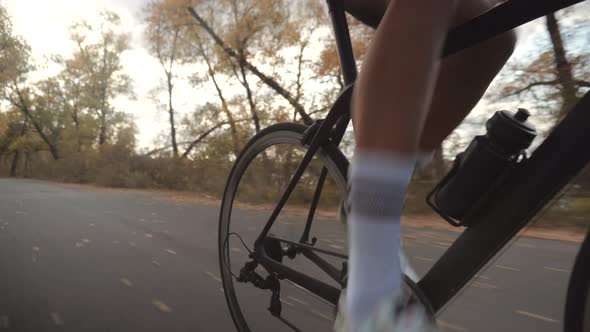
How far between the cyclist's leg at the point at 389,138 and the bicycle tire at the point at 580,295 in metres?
0.33

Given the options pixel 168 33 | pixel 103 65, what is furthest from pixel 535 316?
pixel 103 65

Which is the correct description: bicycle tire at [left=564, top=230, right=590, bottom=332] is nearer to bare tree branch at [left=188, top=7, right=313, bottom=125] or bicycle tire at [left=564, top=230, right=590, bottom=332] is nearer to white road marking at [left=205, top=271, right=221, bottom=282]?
white road marking at [left=205, top=271, right=221, bottom=282]

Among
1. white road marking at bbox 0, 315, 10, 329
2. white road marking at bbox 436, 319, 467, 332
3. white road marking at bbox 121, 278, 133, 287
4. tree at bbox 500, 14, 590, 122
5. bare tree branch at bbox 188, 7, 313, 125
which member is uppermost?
bare tree branch at bbox 188, 7, 313, 125

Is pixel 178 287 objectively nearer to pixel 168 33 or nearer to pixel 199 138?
pixel 199 138

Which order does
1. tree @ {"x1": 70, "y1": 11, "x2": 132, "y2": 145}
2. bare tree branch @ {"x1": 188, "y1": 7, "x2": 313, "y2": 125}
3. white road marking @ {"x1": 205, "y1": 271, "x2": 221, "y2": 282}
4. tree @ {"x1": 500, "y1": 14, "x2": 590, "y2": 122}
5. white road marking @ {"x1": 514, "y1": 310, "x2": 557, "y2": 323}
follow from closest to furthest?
white road marking @ {"x1": 514, "y1": 310, "x2": 557, "y2": 323} → white road marking @ {"x1": 205, "y1": 271, "x2": 221, "y2": 282} → tree @ {"x1": 500, "y1": 14, "x2": 590, "y2": 122} → bare tree branch @ {"x1": 188, "y1": 7, "x2": 313, "y2": 125} → tree @ {"x1": 70, "y1": 11, "x2": 132, "y2": 145}

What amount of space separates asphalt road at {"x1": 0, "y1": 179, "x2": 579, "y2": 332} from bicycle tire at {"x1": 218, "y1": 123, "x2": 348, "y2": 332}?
5cm

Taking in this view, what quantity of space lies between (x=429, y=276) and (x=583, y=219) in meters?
2.17

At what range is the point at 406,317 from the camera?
2.44 ft

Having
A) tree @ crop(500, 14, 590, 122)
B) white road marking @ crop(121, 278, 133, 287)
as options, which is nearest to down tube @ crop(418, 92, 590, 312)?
white road marking @ crop(121, 278, 133, 287)

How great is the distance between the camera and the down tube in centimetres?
68

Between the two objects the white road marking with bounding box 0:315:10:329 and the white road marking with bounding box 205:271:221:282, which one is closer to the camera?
the white road marking with bounding box 0:315:10:329

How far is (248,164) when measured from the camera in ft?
4.91

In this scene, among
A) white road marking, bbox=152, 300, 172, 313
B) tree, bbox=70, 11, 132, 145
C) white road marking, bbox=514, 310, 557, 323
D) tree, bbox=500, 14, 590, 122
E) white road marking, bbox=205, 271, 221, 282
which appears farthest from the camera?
tree, bbox=70, 11, 132, 145

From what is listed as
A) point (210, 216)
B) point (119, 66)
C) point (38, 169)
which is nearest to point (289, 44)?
point (210, 216)
